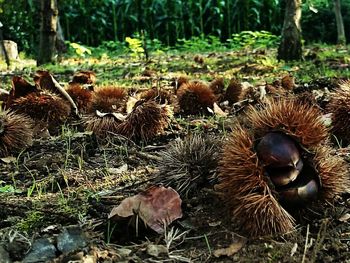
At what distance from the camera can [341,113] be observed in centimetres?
278

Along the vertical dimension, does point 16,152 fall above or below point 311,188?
below

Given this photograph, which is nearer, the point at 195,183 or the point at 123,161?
the point at 195,183

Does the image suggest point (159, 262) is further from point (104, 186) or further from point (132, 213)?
point (104, 186)

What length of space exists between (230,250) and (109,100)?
1.98 m

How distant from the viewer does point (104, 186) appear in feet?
8.36

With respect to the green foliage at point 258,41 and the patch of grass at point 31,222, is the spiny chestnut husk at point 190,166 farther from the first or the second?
the green foliage at point 258,41

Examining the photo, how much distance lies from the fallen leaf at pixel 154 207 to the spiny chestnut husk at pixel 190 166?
21cm

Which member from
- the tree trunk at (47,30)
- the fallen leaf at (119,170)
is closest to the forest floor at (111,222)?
the fallen leaf at (119,170)

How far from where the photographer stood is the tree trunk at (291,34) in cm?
790

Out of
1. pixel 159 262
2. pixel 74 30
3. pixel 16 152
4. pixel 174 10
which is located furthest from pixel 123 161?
pixel 74 30

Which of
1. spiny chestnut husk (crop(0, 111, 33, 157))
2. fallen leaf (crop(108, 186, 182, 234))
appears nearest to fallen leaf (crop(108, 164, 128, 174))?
spiny chestnut husk (crop(0, 111, 33, 157))

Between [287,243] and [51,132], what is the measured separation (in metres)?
2.25

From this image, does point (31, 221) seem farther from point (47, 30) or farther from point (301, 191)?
point (47, 30)

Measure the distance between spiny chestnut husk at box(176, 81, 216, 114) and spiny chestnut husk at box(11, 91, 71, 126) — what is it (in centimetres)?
81
